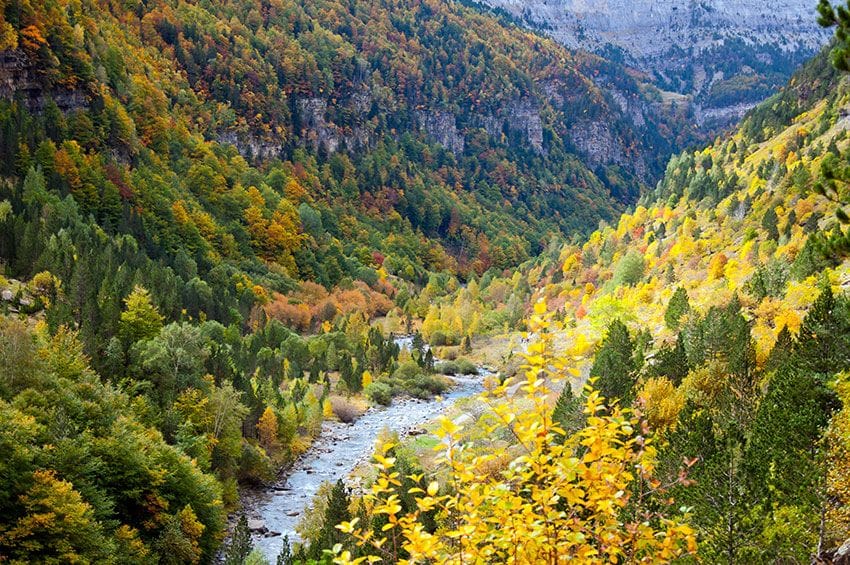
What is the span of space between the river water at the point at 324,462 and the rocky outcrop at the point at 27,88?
83587mm

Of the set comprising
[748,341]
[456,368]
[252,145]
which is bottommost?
[456,368]

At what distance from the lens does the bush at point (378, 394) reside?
262ft

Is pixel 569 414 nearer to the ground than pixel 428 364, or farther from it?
farther from it

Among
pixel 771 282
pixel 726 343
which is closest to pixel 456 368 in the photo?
pixel 771 282

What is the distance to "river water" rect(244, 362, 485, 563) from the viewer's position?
4253cm

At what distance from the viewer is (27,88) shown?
109062mm

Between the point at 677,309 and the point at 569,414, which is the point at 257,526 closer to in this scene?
the point at 569,414

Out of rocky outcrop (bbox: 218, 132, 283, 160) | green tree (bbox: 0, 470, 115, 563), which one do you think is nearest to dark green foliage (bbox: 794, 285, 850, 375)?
green tree (bbox: 0, 470, 115, 563)

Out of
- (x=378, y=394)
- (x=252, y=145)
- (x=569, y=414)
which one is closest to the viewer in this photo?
(x=569, y=414)

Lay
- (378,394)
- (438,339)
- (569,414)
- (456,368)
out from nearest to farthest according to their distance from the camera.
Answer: (569,414)
(378,394)
(456,368)
(438,339)

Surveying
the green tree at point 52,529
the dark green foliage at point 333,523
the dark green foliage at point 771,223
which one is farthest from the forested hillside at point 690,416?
the green tree at point 52,529

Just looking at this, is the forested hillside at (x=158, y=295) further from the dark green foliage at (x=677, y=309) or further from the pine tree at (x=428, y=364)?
the dark green foliage at (x=677, y=309)

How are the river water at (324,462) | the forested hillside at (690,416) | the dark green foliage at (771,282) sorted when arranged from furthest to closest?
the dark green foliage at (771,282) → the river water at (324,462) → the forested hillside at (690,416)

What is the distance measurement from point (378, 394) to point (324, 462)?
79.0 ft
